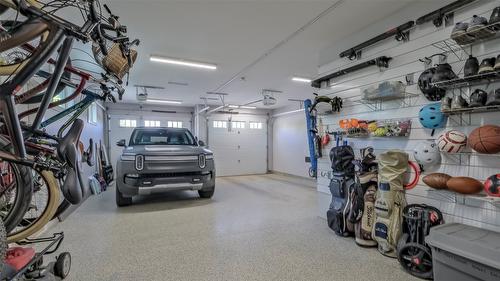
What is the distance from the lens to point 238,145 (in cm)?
991

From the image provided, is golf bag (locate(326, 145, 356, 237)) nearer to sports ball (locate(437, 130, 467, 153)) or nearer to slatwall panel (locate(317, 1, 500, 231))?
slatwall panel (locate(317, 1, 500, 231))

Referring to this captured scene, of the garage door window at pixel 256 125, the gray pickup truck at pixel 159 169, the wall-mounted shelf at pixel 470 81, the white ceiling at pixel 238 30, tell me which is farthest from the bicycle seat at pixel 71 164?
the garage door window at pixel 256 125

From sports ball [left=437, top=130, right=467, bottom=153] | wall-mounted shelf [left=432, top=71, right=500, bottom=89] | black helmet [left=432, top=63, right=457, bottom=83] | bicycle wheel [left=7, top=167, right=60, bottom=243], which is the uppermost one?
black helmet [left=432, top=63, right=457, bottom=83]

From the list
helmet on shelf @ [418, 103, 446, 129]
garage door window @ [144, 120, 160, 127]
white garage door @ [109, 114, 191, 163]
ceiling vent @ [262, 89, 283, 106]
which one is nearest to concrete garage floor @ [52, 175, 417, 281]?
helmet on shelf @ [418, 103, 446, 129]

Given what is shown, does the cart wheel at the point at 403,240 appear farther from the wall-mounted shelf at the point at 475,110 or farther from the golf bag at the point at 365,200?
the wall-mounted shelf at the point at 475,110

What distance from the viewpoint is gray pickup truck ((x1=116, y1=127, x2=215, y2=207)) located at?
4230 mm

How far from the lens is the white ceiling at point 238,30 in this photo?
2682 mm

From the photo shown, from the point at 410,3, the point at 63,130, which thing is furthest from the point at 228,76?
the point at 63,130

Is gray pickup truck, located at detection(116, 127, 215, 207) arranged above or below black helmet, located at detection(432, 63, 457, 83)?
below

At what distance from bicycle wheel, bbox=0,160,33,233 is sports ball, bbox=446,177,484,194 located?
3297mm

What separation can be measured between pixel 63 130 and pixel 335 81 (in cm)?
352

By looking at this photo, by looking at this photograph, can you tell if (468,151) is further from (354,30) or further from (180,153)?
(180,153)

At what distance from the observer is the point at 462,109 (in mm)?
2096

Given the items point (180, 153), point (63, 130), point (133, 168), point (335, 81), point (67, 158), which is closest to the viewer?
point (67, 158)
